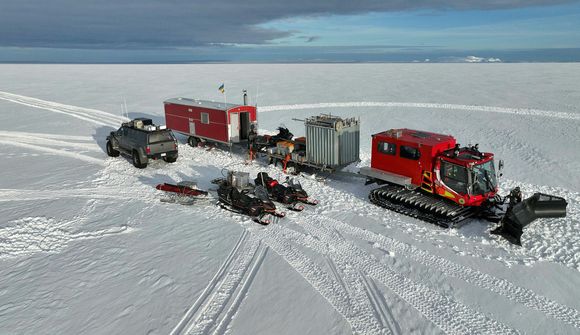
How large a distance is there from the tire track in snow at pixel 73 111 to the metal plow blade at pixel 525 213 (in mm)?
24962

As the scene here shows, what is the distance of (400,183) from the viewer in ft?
42.9

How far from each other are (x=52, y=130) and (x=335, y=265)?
23.9 meters

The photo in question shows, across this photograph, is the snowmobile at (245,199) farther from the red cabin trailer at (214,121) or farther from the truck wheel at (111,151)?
the truck wheel at (111,151)

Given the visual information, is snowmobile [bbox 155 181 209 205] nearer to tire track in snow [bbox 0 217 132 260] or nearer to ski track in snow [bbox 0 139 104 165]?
tire track in snow [bbox 0 217 132 260]

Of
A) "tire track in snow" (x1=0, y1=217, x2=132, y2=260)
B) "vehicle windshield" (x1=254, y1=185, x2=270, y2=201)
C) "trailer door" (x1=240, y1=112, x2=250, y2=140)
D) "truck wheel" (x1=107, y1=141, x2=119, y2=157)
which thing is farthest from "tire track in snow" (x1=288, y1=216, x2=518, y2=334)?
"truck wheel" (x1=107, y1=141, x2=119, y2=157)

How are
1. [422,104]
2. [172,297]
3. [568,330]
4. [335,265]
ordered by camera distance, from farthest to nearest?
[422,104]
[335,265]
[172,297]
[568,330]

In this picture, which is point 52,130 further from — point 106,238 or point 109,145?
point 106,238

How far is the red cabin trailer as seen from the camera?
66.0 ft

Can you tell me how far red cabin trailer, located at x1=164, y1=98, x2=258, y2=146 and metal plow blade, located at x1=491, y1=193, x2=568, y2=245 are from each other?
12.8 meters

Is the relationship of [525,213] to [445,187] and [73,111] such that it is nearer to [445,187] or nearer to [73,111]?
[445,187]

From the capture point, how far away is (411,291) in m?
8.92

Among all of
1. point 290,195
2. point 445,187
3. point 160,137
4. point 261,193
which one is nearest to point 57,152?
point 160,137

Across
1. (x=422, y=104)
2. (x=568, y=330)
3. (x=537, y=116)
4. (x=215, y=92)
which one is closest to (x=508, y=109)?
(x=537, y=116)

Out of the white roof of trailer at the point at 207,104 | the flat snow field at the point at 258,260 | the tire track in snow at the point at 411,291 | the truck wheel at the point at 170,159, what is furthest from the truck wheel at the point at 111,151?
the tire track in snow at the point at 411,291
